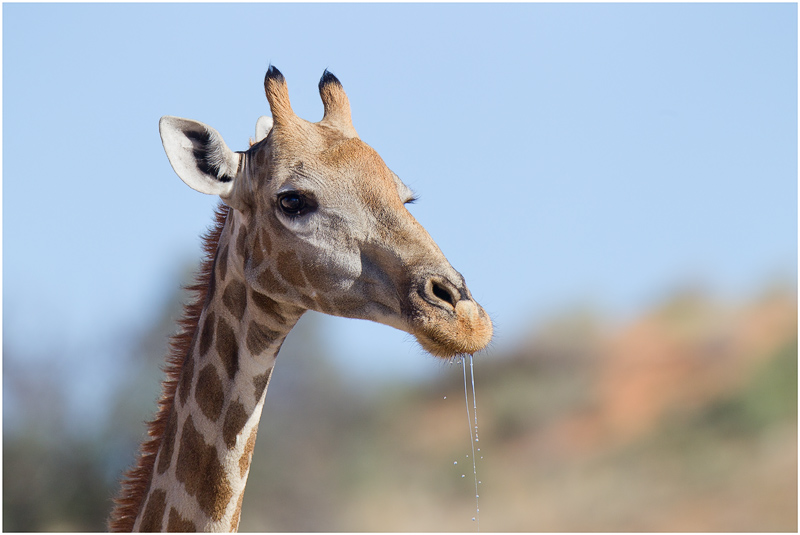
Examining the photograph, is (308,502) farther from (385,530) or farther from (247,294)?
(247,294)

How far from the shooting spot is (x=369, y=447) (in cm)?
2830

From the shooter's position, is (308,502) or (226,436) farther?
(308,502)

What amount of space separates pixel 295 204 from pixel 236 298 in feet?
1.77

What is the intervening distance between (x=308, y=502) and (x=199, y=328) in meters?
20.7

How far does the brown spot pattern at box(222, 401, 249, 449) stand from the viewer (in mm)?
3816

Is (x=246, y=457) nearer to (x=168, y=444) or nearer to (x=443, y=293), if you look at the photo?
(x=168, y=444)

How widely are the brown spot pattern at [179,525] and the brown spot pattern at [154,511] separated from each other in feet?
0.24

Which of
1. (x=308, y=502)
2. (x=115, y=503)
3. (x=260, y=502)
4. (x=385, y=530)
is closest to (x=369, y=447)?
(x=385, y=530)

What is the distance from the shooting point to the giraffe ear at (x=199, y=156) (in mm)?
3812

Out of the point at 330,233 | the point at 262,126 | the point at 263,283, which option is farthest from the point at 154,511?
the point at 262,126

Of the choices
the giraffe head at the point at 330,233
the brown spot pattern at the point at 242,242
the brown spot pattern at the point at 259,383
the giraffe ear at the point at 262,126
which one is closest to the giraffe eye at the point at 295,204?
the giraffe head at the point at 330,233

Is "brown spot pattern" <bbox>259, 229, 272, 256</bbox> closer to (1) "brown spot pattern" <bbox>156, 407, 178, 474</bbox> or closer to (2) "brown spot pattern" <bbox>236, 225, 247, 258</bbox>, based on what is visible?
(2) "brown spot pattern" <bbox>236, 225, 247, 258</bbox>

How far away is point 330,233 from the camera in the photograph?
3.76m

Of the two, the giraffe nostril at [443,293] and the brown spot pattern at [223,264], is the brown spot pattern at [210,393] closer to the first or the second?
the brown spot pattern at [223,264]
